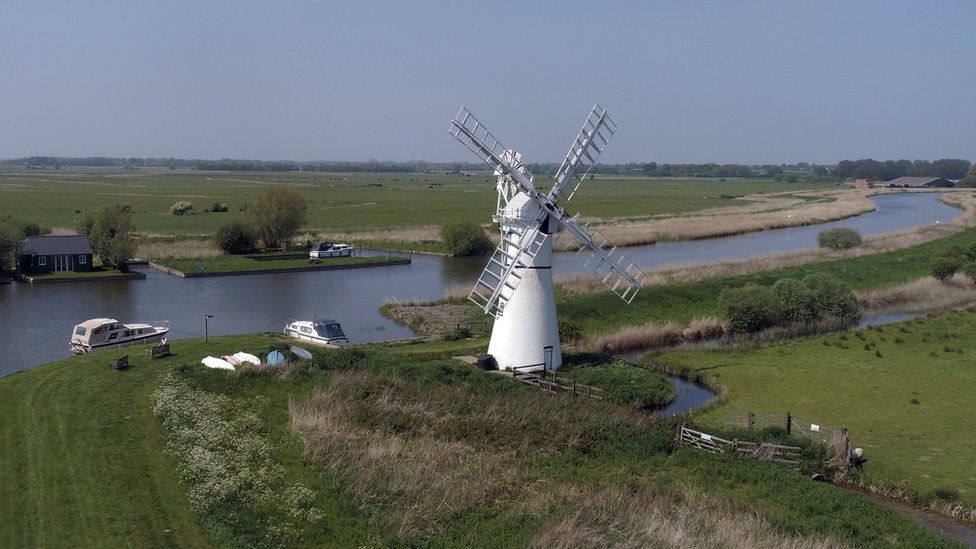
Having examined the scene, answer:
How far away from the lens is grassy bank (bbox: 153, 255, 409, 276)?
45.3 meters

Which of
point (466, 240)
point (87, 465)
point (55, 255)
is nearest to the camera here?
point (87, 465)

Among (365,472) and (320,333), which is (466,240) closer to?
(320,333)

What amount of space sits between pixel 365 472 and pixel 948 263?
37767 mm

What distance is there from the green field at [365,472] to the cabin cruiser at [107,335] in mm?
5444

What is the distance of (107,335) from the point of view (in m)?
26.4

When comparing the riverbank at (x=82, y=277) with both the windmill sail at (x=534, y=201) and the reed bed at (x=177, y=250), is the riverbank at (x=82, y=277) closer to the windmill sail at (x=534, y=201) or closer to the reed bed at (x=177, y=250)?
the reed bed at (x=177, y=250)

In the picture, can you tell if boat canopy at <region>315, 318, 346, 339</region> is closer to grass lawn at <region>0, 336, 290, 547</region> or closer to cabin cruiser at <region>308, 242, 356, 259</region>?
grass lawn at <region>0, 336, 290, 547</region>

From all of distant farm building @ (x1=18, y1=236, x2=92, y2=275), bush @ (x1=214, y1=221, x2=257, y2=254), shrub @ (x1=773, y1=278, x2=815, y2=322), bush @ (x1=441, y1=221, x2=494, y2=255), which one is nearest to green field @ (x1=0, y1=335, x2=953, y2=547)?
shrub @ (x1=773, y1=278, x2=815, y2=322)

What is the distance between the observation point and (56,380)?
20.2 meters

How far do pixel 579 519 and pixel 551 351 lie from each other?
9.91 meters

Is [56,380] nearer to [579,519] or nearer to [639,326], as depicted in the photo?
[579,519]

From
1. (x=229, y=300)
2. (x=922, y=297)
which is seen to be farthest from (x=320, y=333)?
(x=922, y=297)

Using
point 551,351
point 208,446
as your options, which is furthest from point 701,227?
point 208,446

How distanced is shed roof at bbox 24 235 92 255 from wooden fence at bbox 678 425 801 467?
1423 inches
